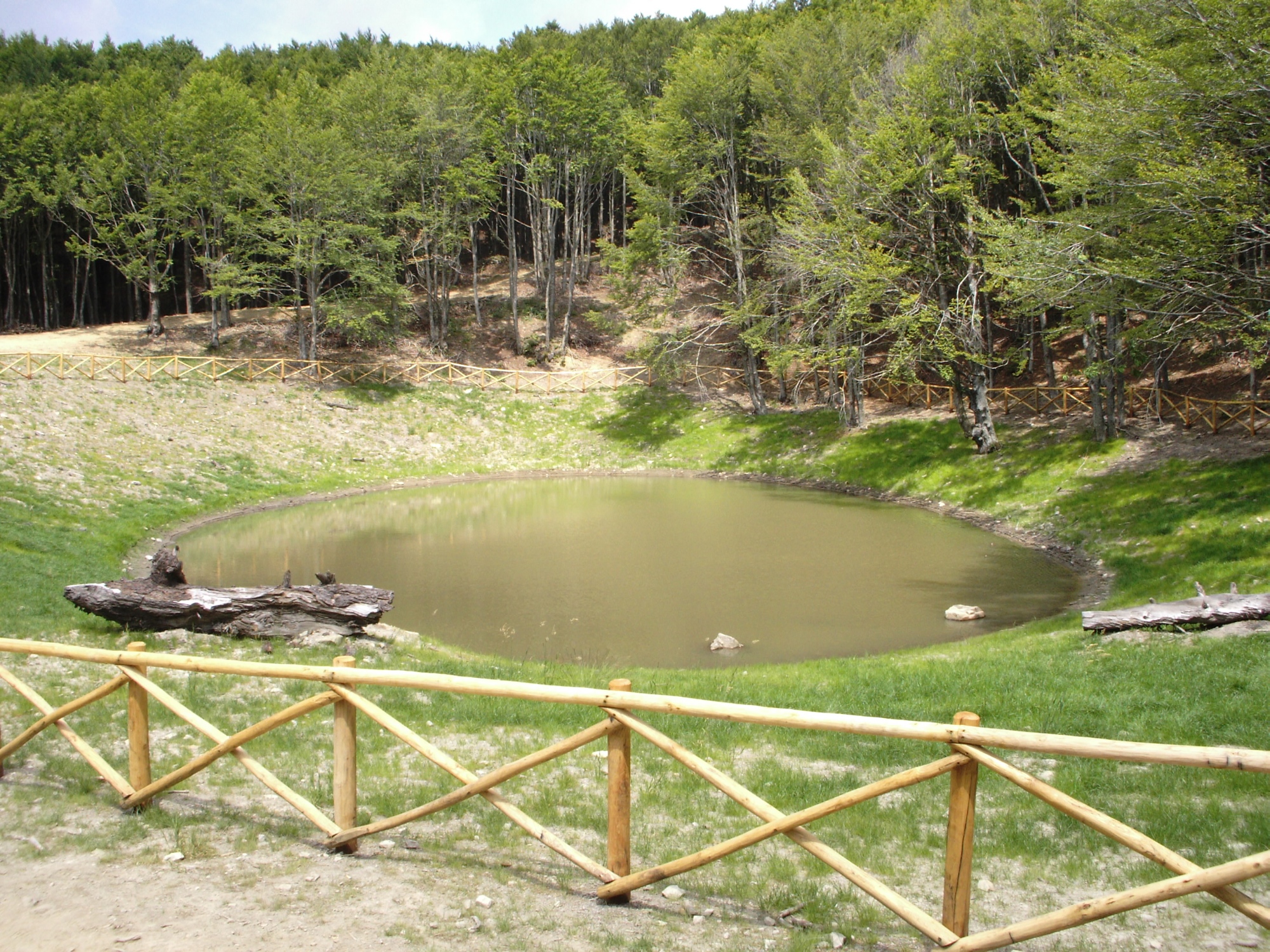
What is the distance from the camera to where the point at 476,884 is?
18.1 ft

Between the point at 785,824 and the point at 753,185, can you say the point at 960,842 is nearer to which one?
the point at 785,824

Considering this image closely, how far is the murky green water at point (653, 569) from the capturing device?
Answer: 583 inches

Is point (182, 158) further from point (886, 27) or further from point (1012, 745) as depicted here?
point (1012, 745)

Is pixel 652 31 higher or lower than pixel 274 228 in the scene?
higher

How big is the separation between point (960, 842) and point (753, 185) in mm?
42178

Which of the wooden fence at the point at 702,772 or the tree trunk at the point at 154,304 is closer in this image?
the wooden fence at the point at 702,772

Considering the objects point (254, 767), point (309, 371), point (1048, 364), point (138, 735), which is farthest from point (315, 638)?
point (309, 371)

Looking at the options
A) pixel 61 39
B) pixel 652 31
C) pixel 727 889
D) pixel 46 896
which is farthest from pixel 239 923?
pixel 61 39

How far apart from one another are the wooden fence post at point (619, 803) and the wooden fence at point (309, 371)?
3230 centimetres

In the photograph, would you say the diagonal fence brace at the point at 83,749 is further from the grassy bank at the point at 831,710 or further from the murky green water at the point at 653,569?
the murky green water at the point at 653,569

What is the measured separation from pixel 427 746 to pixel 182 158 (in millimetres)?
44968

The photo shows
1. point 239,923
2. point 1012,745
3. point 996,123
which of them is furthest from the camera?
point 996,123

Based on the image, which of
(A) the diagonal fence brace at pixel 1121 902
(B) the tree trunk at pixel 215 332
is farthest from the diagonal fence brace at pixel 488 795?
(B) the tree trunk at pixel 215 332

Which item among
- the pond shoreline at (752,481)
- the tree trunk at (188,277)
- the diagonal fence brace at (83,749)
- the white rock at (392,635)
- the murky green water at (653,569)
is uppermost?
the tree trunk at (188,277)
